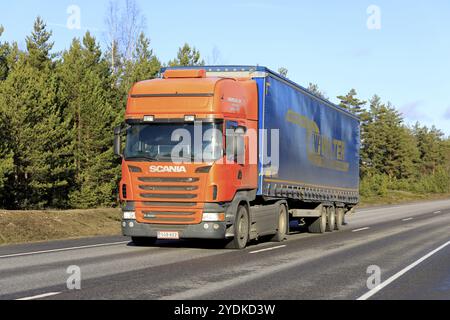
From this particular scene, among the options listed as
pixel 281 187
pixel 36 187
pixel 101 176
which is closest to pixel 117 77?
pixel 101 176

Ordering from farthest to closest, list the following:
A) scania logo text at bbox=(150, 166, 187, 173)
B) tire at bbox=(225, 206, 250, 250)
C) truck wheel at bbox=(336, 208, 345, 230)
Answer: truck wheel at bbox=(336, 208, 345, 230) → tire at bbox=(225, 206, 250, 250) → scania logo text at bbox=(150, 166, 187, 173)

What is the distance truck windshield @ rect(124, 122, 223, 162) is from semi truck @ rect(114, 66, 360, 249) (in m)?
0.02

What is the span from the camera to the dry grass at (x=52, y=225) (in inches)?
762

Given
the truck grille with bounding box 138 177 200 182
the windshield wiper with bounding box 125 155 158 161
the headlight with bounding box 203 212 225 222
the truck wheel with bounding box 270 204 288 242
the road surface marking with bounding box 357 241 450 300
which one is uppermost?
the windshield wiper with bounding box 125 155 158 161

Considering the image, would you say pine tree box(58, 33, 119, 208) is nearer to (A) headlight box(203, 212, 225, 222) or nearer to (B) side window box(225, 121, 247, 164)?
(B) side window box(225, 121, 247, 164)

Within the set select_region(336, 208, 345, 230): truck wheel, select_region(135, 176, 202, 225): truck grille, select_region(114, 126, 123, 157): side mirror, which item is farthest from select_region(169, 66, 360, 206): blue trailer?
select_region(114, 126, 123, 157): side mirror

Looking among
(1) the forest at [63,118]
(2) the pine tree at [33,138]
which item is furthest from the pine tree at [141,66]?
(2) the pine tree at [33,138]

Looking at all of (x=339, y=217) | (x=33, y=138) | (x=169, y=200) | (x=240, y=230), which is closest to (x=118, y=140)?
(x=169, y=200)

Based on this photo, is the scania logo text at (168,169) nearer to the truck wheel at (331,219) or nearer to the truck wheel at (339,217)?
the truck wheel at (331,219)

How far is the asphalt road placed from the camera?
896cm

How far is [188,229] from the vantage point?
14039 mm

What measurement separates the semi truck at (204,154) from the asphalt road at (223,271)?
74 centimetres

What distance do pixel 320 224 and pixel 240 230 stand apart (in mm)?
8122

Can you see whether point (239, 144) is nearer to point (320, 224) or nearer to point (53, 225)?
point (320, 224)
